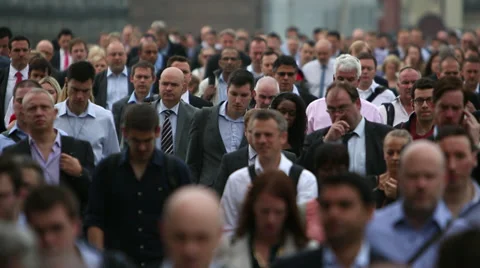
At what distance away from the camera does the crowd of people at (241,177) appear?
27.2 ft

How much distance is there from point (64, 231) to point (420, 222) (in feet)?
6.43

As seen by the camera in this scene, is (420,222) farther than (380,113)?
No

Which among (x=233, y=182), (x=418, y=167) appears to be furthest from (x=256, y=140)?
(x=418, y=167)

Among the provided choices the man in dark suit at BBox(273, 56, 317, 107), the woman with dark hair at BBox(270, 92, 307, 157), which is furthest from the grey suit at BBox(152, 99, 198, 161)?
the man in dark suit at BBox(273, 56, 317, 107)

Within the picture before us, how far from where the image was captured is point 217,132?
15.5 metres

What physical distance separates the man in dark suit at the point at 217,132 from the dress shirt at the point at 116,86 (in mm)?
5028

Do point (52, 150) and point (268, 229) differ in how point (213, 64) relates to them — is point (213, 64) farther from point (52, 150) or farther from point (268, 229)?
point (268, 229)

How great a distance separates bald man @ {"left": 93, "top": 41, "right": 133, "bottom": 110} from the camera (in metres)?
21.0

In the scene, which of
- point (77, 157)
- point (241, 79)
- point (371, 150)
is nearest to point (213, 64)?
point (241, 79)

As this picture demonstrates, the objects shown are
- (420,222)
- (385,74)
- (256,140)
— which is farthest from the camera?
(385,74)

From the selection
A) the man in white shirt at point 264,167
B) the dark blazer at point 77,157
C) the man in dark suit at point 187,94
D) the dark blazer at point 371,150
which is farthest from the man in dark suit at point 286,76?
the man in white shirt at point 264,167

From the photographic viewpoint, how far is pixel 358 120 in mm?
13773

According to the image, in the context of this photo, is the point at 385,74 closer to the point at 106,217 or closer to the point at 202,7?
the point at 106,217

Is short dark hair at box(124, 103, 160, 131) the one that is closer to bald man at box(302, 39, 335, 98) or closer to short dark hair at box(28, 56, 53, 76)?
short dark hair at box(28, 56, 53, 76)
